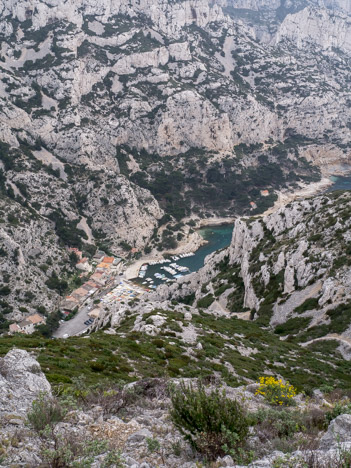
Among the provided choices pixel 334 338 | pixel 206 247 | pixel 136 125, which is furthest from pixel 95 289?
pixel 136 125

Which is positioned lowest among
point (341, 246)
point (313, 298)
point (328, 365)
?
point (328, 365)

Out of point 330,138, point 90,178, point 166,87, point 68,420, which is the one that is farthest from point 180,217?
point 68,420

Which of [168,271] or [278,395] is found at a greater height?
[278,395]

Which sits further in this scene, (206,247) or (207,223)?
(207,223)

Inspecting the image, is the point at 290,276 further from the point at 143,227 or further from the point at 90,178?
the point at 90,178

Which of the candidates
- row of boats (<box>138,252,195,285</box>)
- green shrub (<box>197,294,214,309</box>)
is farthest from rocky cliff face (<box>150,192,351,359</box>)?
row of boats (<box>138,252,195,285</box>)

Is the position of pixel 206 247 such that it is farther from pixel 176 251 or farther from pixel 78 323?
pixel 78 323
